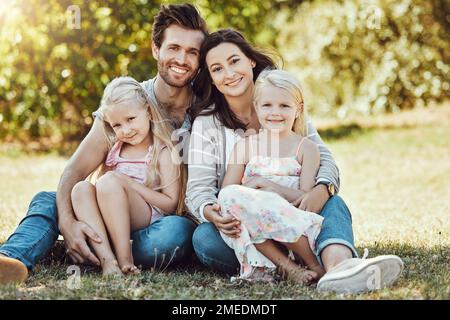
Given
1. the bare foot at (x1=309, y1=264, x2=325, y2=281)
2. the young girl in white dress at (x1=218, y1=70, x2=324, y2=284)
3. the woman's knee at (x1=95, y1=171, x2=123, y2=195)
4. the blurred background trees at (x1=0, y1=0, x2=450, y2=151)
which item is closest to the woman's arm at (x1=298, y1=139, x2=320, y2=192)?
the young girl in white dress at (x1=218, y1=70, x2=324, y2=284)

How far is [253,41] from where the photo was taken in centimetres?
930

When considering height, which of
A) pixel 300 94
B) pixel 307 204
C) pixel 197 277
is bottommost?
pixel 197 277

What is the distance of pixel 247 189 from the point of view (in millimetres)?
3281

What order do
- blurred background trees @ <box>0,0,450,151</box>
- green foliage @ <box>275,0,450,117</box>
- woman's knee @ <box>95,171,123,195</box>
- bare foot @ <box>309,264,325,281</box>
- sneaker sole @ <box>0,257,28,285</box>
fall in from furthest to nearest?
green foliage @ <box>275,0,450,117</box> < blurred background trees @ <box>0,0,450,151</box> < woman's knee @ <box>95,171,123,195</box> < bare foot @ <box>309,264,325,281</box> < sneaker sole @ <box>0,257,28,285</box>

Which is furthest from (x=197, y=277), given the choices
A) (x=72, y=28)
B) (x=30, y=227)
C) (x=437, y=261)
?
(x=72, y=28)

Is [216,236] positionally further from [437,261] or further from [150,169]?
[437,261]

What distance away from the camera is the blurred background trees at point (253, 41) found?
328 inches

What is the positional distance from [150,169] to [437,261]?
1.51m

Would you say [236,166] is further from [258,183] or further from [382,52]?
[382,52]

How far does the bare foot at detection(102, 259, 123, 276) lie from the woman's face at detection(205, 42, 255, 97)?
1037mm

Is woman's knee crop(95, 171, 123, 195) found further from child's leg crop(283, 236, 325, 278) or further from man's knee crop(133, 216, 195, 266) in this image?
child's leg crop(283, 236, 325, 278)

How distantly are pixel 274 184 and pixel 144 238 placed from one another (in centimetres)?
70

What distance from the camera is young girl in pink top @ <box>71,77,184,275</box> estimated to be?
3.52m

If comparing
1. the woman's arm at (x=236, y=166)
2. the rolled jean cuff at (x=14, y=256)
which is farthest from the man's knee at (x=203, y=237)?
the rolled jean cuff at (x=14, y=256)
